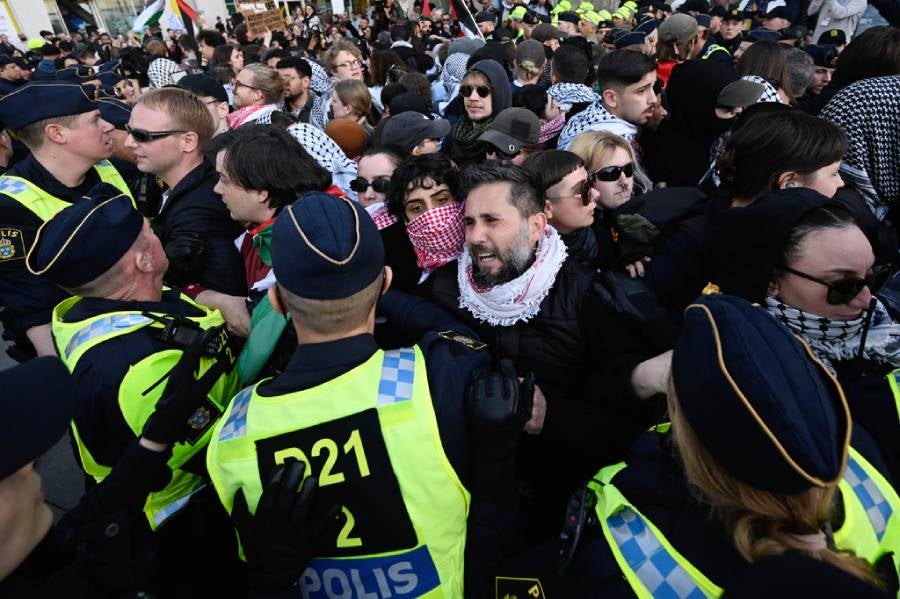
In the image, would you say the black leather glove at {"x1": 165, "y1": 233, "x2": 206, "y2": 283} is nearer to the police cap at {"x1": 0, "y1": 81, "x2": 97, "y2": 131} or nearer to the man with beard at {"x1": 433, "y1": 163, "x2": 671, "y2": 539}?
the police cap at {"x1": 0, "y1": 81, "x2": 97, "y2": 131}

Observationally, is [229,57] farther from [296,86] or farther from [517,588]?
[517,588]

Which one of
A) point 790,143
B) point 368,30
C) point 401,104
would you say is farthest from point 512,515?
point 368,30

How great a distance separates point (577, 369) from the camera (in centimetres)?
215

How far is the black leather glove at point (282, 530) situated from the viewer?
1246mm

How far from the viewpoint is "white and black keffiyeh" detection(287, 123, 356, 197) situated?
3.67 m

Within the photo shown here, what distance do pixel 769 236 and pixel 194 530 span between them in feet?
7.95

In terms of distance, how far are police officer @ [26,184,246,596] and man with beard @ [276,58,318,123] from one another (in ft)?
14.6

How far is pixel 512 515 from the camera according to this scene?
59.6 inches

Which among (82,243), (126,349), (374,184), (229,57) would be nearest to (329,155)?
(374,184)

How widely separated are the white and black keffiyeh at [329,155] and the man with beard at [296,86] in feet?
7.91

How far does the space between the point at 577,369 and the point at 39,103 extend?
339 centimetres

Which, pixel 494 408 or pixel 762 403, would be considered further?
pixel 494 408

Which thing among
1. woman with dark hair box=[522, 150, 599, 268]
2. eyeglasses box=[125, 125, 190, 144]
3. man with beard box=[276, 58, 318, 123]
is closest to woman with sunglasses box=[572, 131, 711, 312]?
woman with dark hair box=[522, 150, 599, 268]

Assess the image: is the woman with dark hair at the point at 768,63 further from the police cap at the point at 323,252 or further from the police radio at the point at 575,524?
the police radio at the point at 575,524
